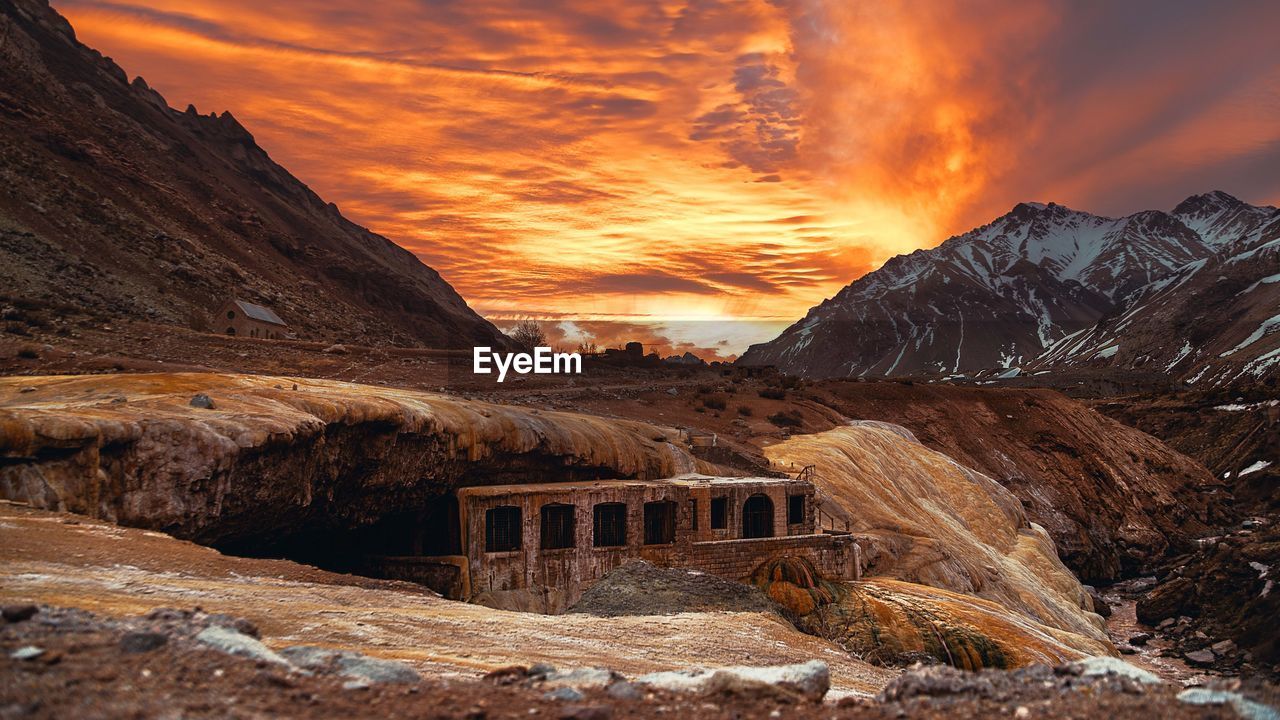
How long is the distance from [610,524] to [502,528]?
13.3 ft

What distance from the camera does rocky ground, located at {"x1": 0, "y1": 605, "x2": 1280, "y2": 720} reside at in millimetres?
7199

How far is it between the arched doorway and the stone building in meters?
0.04

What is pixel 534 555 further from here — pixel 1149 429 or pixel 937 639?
pixel 1149 429

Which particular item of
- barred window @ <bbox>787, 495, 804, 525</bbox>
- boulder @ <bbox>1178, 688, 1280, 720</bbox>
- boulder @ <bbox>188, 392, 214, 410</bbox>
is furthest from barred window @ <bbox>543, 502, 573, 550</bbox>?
boulder @ <bbox>1178, 688, 1280, 720</bbox>

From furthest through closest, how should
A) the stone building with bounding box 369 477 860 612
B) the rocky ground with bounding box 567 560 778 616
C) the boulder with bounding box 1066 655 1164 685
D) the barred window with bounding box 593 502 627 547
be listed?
the barred window with bounding box 593 502 627 547, the stone building with bounding box 369 477 860 612, the rocky ground with bounding box 567 560 778 616, the boulder with bounding box 1066 655 1164 685

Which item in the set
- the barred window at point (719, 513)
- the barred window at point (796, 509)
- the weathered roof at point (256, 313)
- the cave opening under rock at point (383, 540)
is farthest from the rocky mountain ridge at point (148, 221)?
the barred window at point (796, 509)

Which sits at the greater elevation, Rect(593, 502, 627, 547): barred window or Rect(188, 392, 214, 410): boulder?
Rect(188, 392, 214, 410): boulder

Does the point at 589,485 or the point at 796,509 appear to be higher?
the point at 589,485

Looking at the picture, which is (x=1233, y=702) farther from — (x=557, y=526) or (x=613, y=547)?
(x=557, y=526)

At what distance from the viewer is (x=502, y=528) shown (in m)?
29.8

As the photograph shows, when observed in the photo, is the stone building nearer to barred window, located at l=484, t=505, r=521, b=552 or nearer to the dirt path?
barred window, located at l=484, t=505, r=521, b=552

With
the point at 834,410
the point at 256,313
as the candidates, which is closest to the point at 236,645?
the point at 834,410

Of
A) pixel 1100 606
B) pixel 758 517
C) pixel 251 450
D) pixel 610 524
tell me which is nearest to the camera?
pixel 251 450

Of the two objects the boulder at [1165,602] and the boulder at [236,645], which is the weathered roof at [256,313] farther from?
the boulder at [1165,602]
